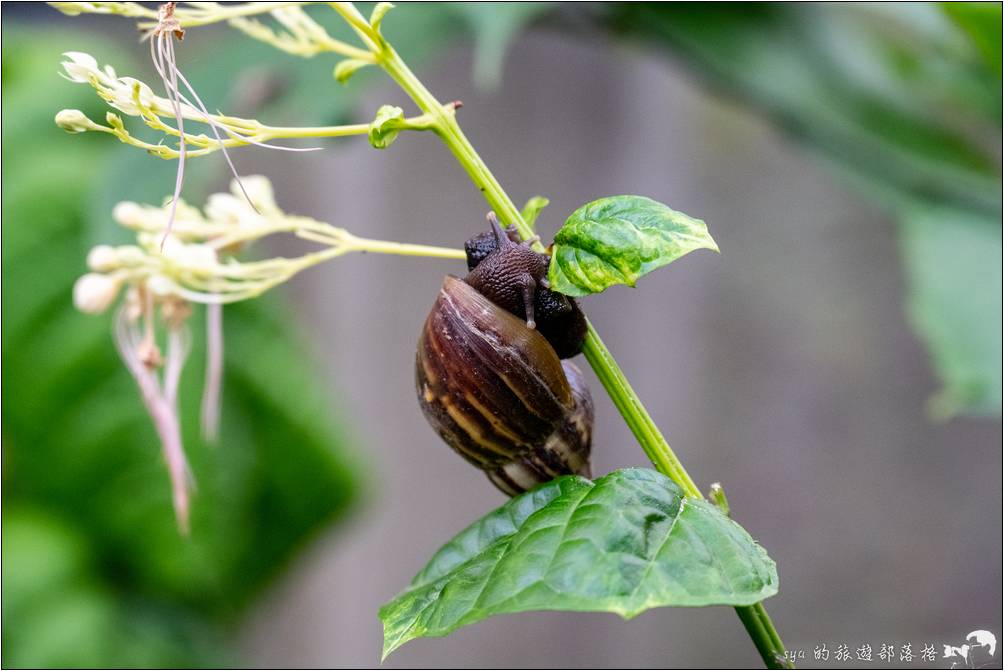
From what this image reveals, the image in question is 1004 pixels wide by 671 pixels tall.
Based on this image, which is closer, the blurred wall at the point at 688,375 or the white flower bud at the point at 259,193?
the white flower bud at the point at 259,193

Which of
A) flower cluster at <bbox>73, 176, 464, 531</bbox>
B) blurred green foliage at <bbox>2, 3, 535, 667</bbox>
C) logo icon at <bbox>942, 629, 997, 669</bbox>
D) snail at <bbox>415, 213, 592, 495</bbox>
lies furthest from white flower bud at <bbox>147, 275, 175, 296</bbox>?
blurred green foliage at <bbox>2, 3, 535, 667</bbox>

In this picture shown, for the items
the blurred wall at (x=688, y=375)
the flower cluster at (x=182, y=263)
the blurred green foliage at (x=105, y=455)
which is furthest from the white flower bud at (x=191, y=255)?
the blurred wall at (x=688, y=375)

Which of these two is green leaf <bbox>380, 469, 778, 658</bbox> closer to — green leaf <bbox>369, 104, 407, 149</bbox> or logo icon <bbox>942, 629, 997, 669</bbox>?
green leaf <bbox>369, 104, 407, 149</bbox>

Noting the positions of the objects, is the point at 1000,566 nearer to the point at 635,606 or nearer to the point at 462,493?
the point at 462,493

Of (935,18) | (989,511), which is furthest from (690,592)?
(989,511)

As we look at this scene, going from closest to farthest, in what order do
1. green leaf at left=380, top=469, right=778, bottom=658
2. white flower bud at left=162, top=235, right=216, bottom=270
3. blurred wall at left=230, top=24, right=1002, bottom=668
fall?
green leaf at left=380, top=469, right=778, bottom=658, white flower bud at left=162, top=235, right=216, bottom=270, blurred wall at left=230, top=24, right=1002, bottom=668

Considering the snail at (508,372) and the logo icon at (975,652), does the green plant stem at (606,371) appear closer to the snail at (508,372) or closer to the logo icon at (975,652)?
the snail at (508,372)

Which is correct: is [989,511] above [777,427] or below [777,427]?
below

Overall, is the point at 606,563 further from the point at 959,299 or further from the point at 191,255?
the point at 959,299
